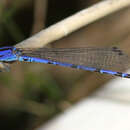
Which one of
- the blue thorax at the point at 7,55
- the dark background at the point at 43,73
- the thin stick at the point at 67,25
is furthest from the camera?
the dark background at the point at 43,73

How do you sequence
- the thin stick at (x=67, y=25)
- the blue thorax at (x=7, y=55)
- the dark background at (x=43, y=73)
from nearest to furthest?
1. the thin stick at (x=67, y=25)
2. the blue thorax at (x=7, y=55)
3. the dark background at (x=43, y=73)

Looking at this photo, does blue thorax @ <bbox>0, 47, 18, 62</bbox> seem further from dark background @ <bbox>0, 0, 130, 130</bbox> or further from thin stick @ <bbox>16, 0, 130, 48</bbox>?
dark background @ <bbox>0, 0, 130, 130</bbox>

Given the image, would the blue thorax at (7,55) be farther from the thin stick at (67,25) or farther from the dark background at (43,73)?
the dark background at (43,73)

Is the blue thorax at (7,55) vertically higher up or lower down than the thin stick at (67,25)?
lower down

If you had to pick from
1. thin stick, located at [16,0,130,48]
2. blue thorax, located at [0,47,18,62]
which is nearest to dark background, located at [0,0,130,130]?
blue thorax, located at [0,47,18,62]

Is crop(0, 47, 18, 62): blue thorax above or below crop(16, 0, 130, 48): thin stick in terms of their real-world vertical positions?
below

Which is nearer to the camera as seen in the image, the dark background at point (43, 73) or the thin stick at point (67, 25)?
the thin stick at point (67, 25)

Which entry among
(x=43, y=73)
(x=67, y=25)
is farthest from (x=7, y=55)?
(x=43, y=73)

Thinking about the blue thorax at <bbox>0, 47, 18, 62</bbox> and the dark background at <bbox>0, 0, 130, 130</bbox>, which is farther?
the dark background at <bbox>0, 0, 130, 130</bbox>

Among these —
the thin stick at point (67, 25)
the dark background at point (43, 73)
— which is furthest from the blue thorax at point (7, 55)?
the dark background at point (43, 73)

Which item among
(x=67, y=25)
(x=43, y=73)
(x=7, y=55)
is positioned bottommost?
(x=43, y=73)

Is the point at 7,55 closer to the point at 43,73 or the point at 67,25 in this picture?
the point at 67,25

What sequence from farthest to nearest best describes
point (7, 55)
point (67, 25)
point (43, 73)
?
point (43, 73), point (7, 55), point (67, 25)
